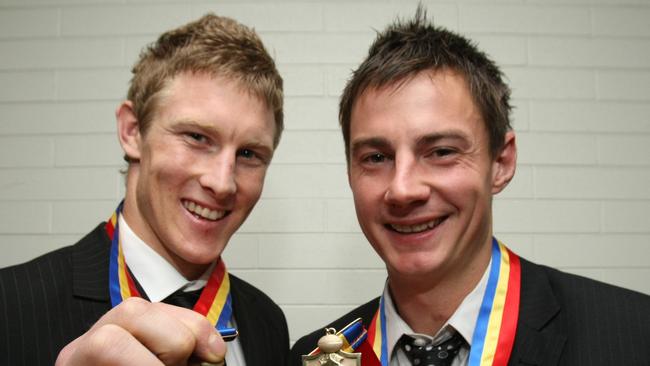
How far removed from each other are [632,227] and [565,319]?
4.62 feet

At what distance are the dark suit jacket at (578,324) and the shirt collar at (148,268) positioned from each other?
1.00 metres

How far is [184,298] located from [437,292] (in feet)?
2.55

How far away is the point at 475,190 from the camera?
4.73 feet

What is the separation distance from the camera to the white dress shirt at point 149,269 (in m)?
1.54

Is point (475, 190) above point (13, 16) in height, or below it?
below

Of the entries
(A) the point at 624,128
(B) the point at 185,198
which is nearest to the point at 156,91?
(B) the point at 185,198

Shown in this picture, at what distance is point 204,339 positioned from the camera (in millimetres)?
600

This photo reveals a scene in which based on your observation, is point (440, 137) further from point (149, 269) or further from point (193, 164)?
point (149, 269)

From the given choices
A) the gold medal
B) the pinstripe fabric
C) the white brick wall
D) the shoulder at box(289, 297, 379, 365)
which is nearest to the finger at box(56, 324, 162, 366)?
the gold medal

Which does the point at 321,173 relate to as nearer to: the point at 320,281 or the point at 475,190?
the point at 320,281

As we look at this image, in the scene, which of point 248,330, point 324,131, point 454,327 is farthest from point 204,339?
point 324,131

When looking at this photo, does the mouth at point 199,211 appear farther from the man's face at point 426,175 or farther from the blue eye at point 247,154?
the man's face at point 426,175

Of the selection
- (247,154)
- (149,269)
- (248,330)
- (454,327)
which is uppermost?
(247,154)

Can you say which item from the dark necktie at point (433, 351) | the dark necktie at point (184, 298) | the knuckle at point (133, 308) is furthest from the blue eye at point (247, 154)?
the knuckle at point (133, 308)
